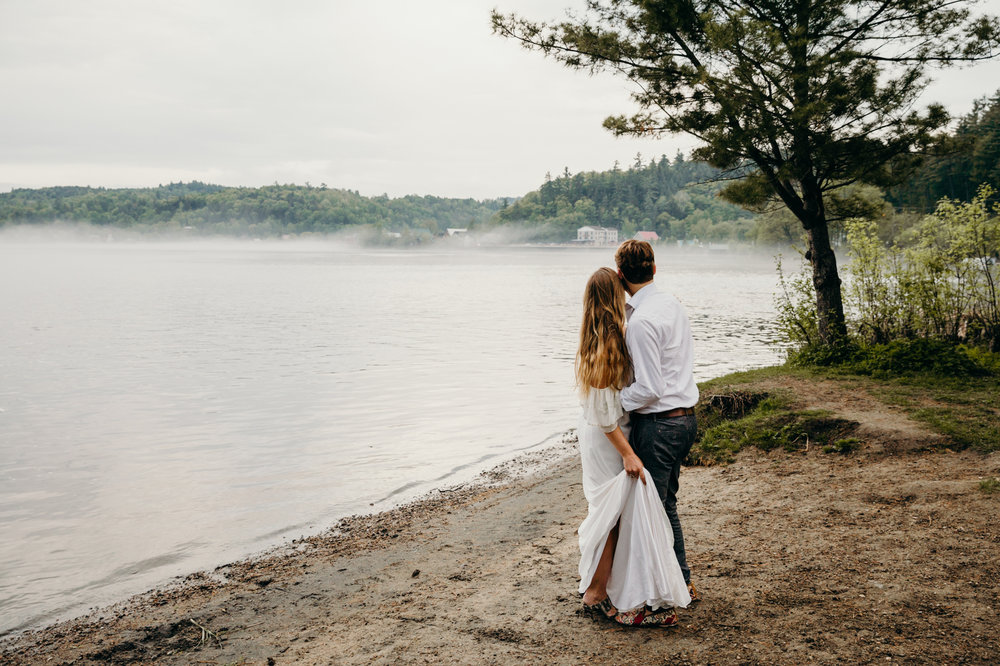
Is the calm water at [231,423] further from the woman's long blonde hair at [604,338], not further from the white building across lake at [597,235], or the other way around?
the white building across lake at [597,235]

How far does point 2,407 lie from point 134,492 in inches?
325

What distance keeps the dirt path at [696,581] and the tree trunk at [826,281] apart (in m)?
4.09

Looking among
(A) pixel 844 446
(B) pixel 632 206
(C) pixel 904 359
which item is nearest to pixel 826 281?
(C) pixel 904 359

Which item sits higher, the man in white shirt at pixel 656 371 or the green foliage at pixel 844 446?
the man in white shirt at pixel 656 371

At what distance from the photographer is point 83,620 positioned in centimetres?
643

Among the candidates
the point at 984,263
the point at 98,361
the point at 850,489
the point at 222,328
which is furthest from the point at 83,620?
the point at 222,328

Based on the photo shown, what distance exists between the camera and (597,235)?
17850cm

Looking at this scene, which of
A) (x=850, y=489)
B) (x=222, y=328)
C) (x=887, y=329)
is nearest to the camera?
(x=850, y=489)

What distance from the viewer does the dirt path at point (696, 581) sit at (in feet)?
13.9

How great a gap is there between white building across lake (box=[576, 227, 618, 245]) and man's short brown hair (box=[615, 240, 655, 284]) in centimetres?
17568

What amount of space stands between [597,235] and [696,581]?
581ft

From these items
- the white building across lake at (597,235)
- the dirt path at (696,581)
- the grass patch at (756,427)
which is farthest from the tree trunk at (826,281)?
the white building across lake at (597,235)

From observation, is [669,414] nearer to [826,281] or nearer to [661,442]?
[661,442]

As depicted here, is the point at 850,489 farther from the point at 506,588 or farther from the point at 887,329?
the point at 887,329
